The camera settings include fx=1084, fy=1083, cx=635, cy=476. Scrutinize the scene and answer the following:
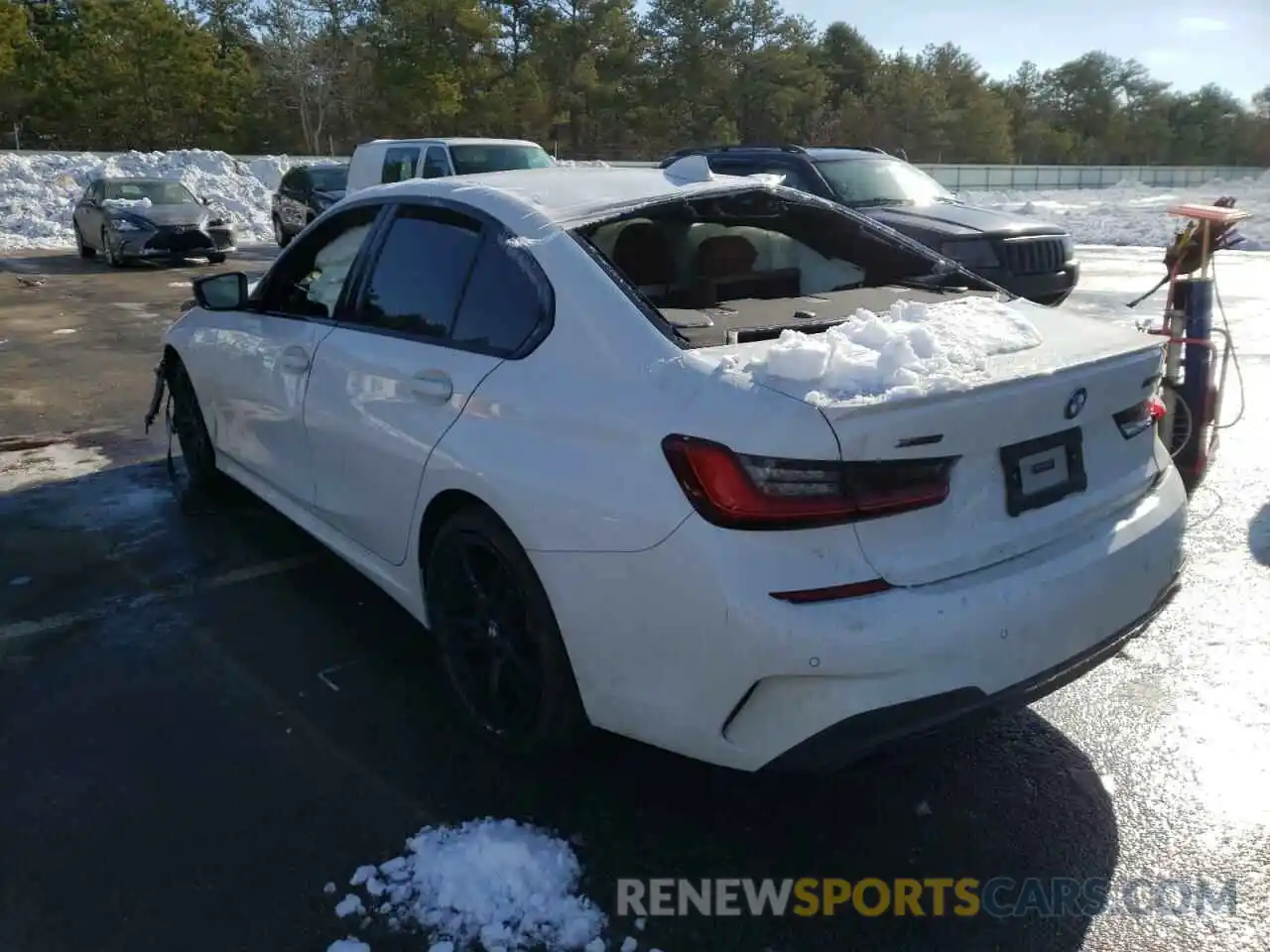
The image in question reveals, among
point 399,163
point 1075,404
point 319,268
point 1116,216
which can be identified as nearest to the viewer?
point 1075,404

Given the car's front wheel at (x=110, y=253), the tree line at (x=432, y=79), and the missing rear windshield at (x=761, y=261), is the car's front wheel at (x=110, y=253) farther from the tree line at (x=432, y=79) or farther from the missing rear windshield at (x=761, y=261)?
the tree line at (x=432, y=79)

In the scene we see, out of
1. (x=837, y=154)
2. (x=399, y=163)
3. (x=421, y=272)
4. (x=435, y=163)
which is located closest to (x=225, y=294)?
(x=421, y=272)

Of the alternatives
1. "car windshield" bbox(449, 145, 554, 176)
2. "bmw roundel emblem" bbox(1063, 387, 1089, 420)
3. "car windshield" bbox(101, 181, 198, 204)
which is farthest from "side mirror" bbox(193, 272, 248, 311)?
"car windshield" bbox(101, 181, 198, 204)

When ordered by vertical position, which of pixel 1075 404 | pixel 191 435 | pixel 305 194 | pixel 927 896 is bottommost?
pixel 927 896

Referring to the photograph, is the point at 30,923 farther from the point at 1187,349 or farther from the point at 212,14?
the point at 212,14

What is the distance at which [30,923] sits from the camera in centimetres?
254

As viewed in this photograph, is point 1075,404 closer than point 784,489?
No

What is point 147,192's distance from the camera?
19094mm

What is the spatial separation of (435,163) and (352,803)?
1335 centimetres

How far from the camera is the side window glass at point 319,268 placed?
→ 160 inches

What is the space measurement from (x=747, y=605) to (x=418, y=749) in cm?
141

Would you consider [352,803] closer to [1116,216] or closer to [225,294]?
[225,294]

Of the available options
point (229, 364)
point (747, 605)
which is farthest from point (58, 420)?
point (747, 605)

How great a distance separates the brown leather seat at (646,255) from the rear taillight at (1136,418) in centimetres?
145
